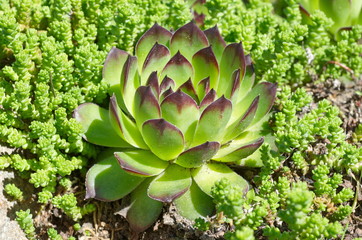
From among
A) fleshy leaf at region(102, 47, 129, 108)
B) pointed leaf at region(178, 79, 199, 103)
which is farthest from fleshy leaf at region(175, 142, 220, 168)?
fleshy leaf at region(102, 47, 129, 108)

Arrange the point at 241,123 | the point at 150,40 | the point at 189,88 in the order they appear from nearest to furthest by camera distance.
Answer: the point at 241,123, the point at 189,88, the point at 150,40

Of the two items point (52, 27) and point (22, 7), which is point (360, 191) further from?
point (22, 7)

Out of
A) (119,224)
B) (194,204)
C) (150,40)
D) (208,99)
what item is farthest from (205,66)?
(119,224)

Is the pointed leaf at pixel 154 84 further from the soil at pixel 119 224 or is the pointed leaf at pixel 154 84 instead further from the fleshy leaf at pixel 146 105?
the soil at pixel 119 224

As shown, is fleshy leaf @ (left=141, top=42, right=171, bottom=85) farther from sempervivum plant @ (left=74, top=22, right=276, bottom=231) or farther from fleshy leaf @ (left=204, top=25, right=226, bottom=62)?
fleshy leaf @ (left=204, top=25, right=226, bottom=62)

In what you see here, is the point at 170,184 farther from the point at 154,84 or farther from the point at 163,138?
the point at 154,84

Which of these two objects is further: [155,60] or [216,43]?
[216,43]

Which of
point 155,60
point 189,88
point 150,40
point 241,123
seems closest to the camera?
point 241,123

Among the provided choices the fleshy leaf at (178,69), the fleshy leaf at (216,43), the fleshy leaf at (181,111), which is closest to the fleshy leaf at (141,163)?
the fleshy leaf at (181,111)
